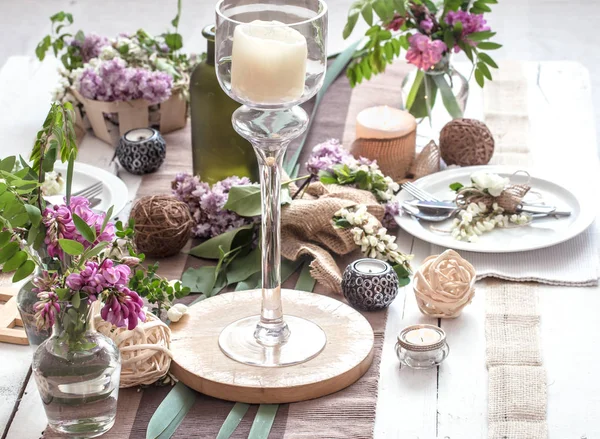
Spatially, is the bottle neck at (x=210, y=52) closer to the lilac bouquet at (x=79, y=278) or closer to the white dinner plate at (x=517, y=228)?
the white dinner plate at (x=517, y=228)

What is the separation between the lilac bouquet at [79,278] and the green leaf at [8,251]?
0.10 feet

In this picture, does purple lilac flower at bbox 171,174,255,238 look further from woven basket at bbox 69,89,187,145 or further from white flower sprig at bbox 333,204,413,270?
woven basket at bbox 69,89,187,145

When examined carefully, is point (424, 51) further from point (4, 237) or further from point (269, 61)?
point (4, 237)

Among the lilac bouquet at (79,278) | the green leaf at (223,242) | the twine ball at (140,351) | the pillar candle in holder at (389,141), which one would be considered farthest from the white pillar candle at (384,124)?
the lilac bouquet at (79,278)

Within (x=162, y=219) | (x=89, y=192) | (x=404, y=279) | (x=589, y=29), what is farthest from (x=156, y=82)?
(x=589, y=29)

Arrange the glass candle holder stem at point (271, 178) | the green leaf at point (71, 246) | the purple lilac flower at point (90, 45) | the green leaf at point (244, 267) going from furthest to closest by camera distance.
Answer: the purple lilac flower at point (90, 45) < the green leaf at point (244, 267) < the glass candle holder stem at point (271, 178) < the green leaf at point (71, 246)

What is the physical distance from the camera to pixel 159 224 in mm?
1386

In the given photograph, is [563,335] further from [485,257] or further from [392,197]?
[392,197]

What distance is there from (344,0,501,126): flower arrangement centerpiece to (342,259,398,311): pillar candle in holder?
49 centimetres

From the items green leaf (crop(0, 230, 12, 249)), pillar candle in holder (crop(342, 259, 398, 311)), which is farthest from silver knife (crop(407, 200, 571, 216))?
green leaf (crop(0, 230, 12, 249))

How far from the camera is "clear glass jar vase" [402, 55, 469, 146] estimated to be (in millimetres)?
1714

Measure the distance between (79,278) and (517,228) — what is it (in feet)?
2.47

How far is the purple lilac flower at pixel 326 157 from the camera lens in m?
1.54

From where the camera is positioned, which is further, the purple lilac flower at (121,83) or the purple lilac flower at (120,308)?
the purple lilac flower at (121,83)
